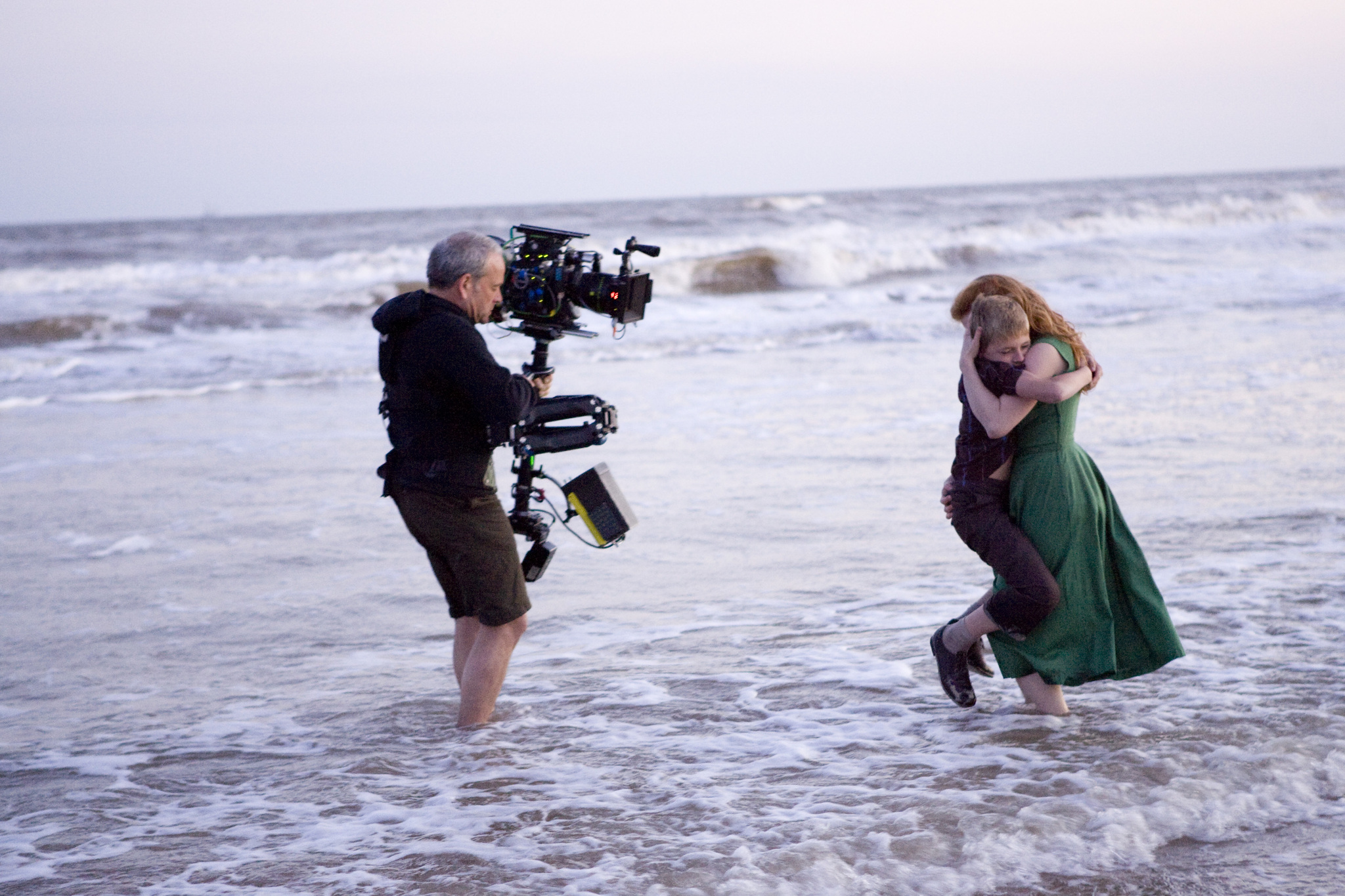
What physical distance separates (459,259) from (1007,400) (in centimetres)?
163

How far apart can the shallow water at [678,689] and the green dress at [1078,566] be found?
0.26 meters

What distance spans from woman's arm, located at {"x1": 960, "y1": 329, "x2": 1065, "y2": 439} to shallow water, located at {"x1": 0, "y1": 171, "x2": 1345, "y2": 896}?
96 centimetres

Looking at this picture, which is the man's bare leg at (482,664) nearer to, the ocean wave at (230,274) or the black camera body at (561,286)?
the black camera body at (561,286)

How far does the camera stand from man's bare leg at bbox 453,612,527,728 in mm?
3742

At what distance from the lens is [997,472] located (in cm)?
352

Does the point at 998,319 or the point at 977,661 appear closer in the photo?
the point at 998,319

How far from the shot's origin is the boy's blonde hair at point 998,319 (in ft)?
11.2

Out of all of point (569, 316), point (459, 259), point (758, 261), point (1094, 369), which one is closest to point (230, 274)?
point (758, 261)

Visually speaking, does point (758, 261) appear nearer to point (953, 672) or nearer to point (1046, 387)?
point (953, 672)

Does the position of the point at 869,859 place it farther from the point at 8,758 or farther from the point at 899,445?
the point at 899,445

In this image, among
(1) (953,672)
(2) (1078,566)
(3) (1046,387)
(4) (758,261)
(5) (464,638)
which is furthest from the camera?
(4) (758,261)

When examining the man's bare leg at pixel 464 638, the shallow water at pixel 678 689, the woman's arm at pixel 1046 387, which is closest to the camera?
the shallow water at pixel 678 689

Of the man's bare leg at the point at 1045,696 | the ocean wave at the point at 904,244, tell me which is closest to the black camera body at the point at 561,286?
the man's bare leg at the point at 1045,696

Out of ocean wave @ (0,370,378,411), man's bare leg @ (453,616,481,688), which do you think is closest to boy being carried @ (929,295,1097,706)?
man's bare leg @ (453,616,481,688)
